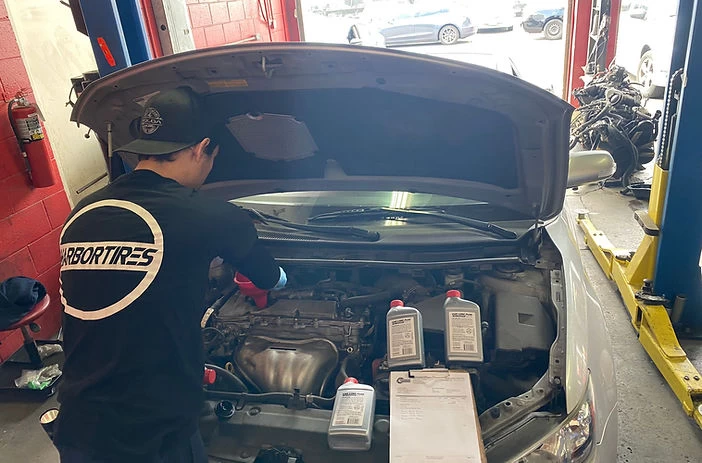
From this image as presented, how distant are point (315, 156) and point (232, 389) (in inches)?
36.6

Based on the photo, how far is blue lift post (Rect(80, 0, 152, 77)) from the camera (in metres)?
3.01

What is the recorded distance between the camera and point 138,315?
1427 millimetres

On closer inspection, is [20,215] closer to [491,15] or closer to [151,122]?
[151,122]

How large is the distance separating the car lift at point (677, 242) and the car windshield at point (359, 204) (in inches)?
45.4

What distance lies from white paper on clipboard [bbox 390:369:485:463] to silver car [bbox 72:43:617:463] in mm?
79

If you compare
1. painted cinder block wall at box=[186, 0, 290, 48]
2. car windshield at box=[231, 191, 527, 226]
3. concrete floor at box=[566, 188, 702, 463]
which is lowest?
concrete floor at box=[566, 188, 702, 463]

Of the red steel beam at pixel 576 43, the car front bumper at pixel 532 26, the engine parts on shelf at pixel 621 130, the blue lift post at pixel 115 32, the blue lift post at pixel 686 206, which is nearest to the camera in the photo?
the blue lift post at pixel 686 206

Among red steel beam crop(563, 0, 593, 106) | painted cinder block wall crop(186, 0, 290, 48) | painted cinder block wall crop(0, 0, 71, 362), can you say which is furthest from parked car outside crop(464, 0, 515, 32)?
painted cinder block wall crop(0, 0, 71, 362)

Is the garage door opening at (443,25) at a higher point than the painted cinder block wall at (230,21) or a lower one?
lower

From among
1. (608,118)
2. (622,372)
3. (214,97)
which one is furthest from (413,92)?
(608,118)

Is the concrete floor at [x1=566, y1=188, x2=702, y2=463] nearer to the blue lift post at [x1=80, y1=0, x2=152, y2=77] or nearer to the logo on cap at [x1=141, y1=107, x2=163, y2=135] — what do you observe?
the logo on cap at [x1=141, y1=107, x2=163, y2=135]

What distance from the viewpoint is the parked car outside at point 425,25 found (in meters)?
11.8

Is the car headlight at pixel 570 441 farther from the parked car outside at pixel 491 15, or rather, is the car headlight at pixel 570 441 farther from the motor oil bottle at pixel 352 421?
the parked car outside at pixel 491 15

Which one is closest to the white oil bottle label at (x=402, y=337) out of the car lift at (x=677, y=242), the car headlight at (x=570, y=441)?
the car headlight at (x=570, y=441)
